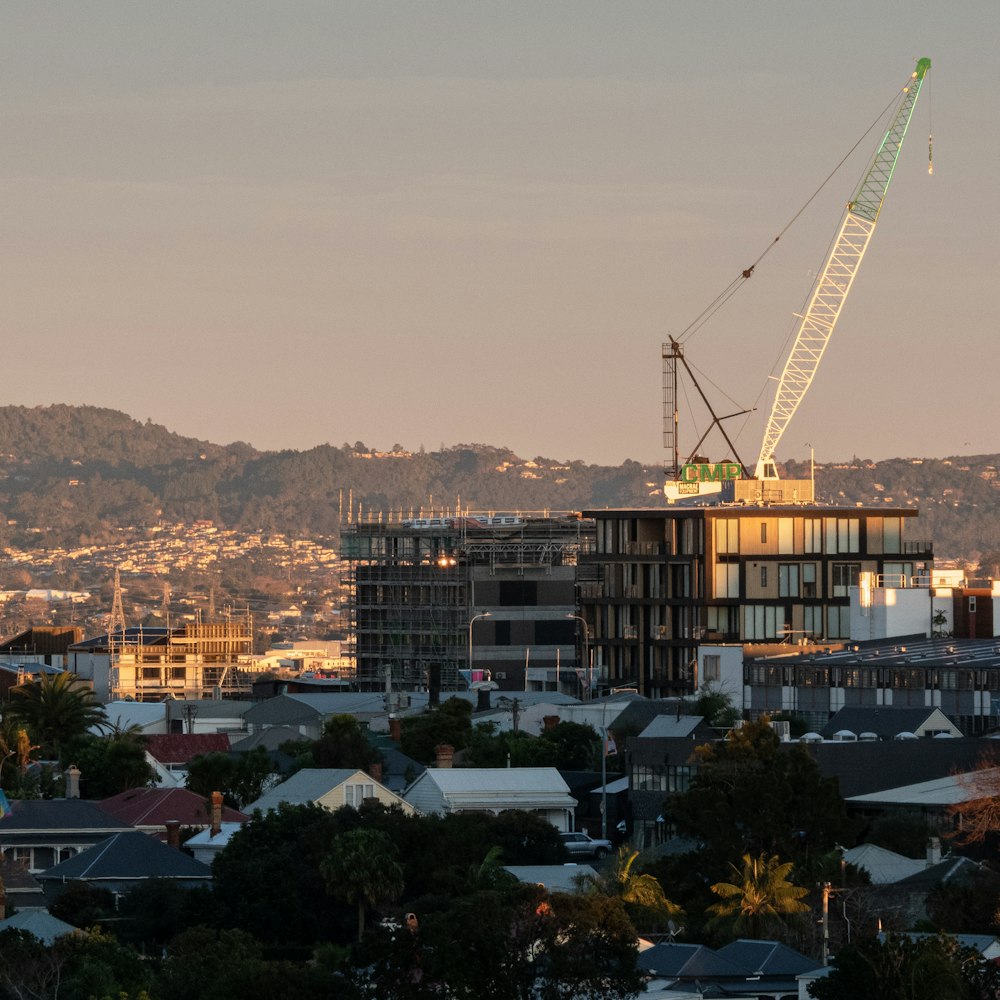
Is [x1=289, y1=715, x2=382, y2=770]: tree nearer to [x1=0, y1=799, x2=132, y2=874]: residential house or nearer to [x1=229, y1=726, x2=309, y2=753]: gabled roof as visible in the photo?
[x1=229, y1=726, x2=309, y2=753]: gabled roof

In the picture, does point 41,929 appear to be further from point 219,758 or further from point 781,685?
point 781,685

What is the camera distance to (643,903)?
107875 mm

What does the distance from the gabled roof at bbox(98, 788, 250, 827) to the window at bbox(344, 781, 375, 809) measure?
510 cm

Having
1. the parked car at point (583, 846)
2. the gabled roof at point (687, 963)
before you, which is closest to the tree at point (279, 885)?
the parked car at point (583, 846)

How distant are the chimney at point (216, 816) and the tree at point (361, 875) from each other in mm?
18753

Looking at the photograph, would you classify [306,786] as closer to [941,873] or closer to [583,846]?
[583,846]

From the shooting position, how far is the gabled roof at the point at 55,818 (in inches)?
5207

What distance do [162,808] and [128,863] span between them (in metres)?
16.0

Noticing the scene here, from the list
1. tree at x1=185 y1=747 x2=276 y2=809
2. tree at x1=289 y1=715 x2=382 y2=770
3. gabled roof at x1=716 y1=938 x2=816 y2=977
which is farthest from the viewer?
tree at x1=289 y1=715 x2=382 y2=770

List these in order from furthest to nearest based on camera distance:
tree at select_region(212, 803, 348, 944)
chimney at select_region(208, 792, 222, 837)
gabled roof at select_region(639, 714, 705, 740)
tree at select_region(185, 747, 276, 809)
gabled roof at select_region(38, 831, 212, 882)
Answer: gabled roof at select_region(639, 714, 705, 740)
tree at select_region(185, 747, 276, 809)
chimney at select_region(208, 792, 222, 837)
gabled roof at select_region(38, 831, 212, 882)
tree at select_region(212, 803, 348, 944)

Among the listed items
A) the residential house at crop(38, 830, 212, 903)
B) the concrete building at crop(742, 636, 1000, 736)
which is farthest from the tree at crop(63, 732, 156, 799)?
the concrete building at crop(742, 636, 1000, 736)

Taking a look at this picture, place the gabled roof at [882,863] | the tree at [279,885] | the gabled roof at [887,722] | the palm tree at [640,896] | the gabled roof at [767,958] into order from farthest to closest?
the gabled roof at [887,722]
the gabled roof at [882,863]
the tree at [279,885]
the palm tree at [640,896]
the gabled roof at [767,958]

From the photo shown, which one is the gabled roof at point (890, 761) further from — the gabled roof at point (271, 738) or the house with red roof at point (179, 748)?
the gabled roof at point (271, 738)

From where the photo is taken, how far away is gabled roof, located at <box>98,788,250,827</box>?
454 ft
